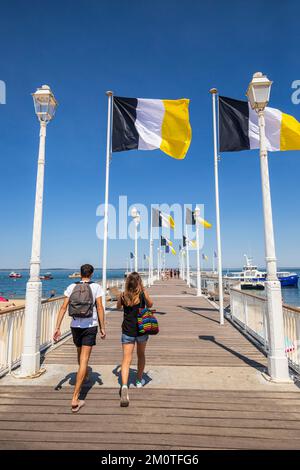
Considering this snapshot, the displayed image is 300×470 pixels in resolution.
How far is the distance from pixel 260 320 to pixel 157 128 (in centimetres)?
677

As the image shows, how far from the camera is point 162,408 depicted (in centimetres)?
373

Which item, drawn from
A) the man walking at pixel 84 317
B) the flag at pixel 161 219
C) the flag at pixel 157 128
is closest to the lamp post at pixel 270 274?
the man walking at pixel 84 317

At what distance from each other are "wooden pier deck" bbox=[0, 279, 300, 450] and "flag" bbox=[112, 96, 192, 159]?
6609 millimetres

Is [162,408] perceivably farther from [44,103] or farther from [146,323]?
[44,103]

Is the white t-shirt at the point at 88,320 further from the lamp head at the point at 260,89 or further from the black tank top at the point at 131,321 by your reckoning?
the lamp head at the point at 260,89

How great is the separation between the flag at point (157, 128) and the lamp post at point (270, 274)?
3987 mm

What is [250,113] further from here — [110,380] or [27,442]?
[27,442]

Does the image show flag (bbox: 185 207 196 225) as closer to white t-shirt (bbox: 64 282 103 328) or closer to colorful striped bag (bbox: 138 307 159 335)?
colorful striped bag (bbox: 138 307 159 335)

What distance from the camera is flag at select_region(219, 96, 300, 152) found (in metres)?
8.05

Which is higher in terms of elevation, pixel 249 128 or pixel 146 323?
pixel 249 128

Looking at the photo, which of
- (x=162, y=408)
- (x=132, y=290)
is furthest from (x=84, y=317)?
(x=162, y=408)

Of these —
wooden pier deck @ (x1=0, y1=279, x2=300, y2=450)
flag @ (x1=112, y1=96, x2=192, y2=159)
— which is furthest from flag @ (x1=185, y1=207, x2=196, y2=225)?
wooden pier deck @ (x1=0, y1=279, x2=300, y2=450)
